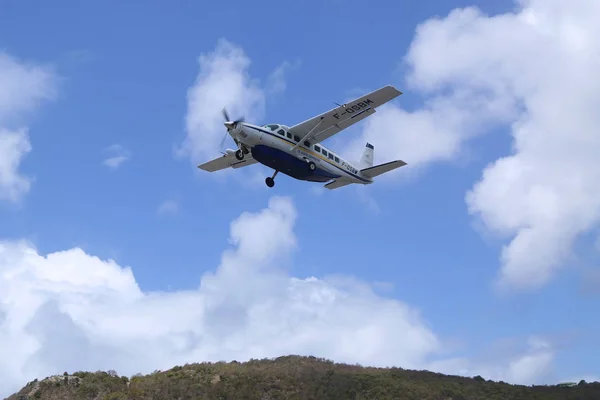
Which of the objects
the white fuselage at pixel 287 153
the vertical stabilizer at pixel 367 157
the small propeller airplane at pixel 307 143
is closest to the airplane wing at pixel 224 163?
the small propeller airplane at pixel 307 143

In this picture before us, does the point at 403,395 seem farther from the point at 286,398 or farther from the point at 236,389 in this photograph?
the point at 236,389

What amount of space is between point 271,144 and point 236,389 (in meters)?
18.9

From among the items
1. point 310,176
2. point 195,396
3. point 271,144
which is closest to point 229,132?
point 271,144

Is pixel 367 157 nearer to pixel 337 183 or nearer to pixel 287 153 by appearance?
pixel 337 183

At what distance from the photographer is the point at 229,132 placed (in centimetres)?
4091

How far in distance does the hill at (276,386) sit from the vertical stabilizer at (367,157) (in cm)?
1701

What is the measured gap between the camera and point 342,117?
43.3 m

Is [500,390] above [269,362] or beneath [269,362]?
beneath

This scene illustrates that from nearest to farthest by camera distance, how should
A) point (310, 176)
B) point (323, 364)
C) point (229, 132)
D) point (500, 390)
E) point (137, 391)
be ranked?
1. point (229, 132)
2. point (310, 176)
3. point (137, 391)
4. point (500, 390)
5. point (323, 364)

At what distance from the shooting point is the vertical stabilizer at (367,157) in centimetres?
5741

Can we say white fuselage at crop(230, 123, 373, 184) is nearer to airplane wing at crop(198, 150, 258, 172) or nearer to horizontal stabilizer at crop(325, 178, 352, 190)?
horizontal stabilizer at crop(325, 178, 352, 190)

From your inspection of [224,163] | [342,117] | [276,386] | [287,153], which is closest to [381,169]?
[342,117]

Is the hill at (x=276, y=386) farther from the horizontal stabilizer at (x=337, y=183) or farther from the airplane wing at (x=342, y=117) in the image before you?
the airplane wing at (x=342, y=117)

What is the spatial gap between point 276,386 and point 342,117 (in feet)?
67.4
